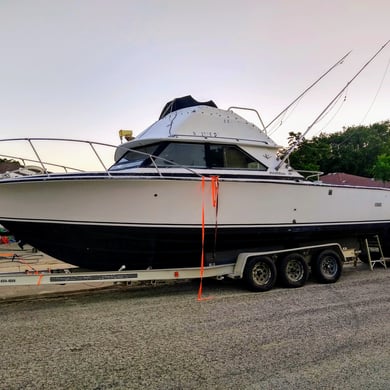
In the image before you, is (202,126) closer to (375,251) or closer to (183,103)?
(183,103)

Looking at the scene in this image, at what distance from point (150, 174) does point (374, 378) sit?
383 cm

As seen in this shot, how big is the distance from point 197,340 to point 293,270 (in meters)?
3.38

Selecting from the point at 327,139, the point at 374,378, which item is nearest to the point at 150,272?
the point at 374,378

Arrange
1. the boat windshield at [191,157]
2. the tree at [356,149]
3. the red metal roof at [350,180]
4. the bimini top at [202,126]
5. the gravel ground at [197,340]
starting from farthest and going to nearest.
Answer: the tree at [356,149] → the red metal roof at [350,180] → the bimini top at [202,126] → the boat windshield at [191,157] → the gravel ground at [197,340]

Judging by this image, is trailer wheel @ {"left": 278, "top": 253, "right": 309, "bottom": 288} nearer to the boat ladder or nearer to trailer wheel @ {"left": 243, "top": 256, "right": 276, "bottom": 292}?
trailer wheel @ {"left": 243, "top": 256, "right": 276, "bottom": 292}

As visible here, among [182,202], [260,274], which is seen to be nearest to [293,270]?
[260,274]

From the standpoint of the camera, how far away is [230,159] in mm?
6699

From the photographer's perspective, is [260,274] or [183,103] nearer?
[260,274]

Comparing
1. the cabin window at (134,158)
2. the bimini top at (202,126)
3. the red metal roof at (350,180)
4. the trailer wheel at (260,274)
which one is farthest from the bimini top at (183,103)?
the red metal roof at (350,180)

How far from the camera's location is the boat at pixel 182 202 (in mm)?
5422

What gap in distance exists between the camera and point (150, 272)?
5.85 meters

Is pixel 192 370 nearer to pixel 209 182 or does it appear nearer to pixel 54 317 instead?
pixel 54 317

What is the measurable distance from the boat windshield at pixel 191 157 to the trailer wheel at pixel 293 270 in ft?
5.61

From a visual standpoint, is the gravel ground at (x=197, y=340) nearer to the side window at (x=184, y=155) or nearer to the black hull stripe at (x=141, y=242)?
the black hull stripe at (x=141, y=242)
